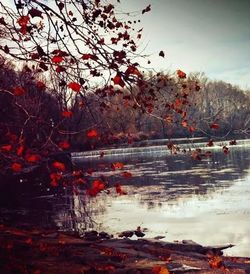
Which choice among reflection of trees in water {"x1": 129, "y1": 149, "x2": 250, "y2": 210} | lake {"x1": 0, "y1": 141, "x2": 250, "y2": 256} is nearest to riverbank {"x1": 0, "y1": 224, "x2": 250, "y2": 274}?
lake {"x1": 0, "y1": 141, "x2": 250, "y2": 256}

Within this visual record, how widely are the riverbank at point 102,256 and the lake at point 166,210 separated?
901mm

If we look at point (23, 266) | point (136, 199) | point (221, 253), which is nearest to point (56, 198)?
point (136, 199)

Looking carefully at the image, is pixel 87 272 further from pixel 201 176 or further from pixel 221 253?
pixel 201 176

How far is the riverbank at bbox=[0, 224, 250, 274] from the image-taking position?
7387mm

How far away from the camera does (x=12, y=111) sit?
3409 cm

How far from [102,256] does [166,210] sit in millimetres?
7924

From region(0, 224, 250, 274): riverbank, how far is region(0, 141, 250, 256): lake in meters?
0.90

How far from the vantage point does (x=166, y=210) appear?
53.4ft

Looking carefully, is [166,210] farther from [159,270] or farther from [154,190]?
[159,270]

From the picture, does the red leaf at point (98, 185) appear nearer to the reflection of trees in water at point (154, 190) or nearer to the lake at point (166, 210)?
the reflection of trees in water at point (154, 190)

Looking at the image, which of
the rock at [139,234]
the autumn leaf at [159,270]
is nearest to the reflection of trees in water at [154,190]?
the rock at [139,234]

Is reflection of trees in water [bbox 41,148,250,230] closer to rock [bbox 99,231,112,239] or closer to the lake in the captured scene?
the lake

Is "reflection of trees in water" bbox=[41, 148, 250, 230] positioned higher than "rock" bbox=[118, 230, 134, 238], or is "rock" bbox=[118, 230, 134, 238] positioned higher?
"reflection of trees in water" bbox=[41, 148, 250, 230]

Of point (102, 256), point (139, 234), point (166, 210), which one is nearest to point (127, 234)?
point (139, 234)
